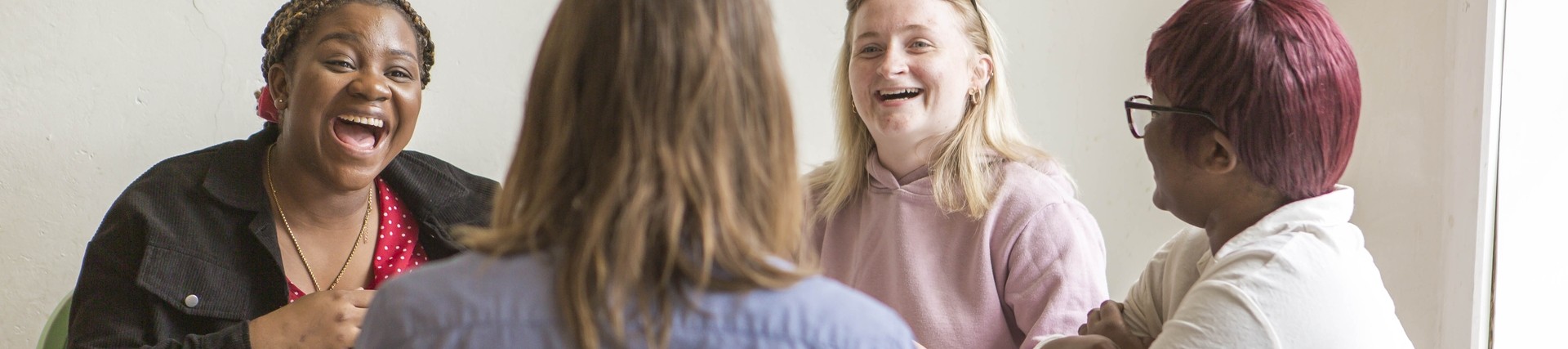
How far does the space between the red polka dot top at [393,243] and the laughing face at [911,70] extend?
0.79 meters

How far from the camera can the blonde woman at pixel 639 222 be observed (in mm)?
840

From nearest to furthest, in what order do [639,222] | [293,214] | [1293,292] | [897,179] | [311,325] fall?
[639,222] → [1293,292] → [311,325] → [293,214] → [897,179]

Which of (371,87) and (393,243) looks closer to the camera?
(371,87)

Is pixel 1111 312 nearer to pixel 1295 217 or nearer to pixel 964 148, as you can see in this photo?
pixel 1295 217

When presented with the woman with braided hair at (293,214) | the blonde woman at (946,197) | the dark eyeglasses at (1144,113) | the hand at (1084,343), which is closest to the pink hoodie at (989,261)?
the blonde woman at (946,197)

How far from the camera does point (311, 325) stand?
165 cm

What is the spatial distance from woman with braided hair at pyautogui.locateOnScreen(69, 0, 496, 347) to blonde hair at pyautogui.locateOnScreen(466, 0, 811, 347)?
3.01 feet

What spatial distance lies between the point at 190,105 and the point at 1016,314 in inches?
59.6

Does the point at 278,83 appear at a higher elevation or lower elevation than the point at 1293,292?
higher

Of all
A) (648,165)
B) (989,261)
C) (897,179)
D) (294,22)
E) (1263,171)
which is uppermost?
(294,22)

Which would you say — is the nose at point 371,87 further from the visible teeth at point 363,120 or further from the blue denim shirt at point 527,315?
the blue denim shirt at point 527,315

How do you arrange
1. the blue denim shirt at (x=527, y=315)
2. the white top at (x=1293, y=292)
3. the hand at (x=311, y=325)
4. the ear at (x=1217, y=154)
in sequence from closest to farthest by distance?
the blue denim shirt at (x=527, y=315) < the white top at (x=1293, y=292) < the ear at (x=1217, y=154) < the hand at (x=311, y=325)

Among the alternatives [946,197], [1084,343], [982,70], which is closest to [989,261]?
[946,197]

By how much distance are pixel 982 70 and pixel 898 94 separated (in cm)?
16
